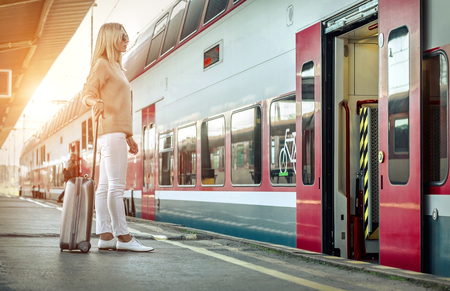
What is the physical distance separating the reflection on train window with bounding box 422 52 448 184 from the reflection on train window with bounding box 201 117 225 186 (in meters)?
4.02

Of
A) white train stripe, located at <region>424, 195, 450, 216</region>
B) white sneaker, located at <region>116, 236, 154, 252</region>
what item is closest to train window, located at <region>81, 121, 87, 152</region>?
white sneaker, located at <region>116, 236, 154, 252</region>

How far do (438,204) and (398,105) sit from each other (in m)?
0.84

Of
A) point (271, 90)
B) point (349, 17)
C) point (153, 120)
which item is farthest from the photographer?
point (153, 120)

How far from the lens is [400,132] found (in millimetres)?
4594

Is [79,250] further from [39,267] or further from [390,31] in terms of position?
[390,31]

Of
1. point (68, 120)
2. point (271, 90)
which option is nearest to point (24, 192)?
point (68, 120)

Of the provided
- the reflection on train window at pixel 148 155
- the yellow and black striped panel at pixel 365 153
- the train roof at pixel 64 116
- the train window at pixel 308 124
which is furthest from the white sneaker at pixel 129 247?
the train roof at pixel 64 116

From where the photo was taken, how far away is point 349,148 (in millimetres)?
5895

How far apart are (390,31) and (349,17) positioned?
664mm

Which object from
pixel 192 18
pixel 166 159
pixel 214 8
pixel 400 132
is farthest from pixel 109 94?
pixel 166 159

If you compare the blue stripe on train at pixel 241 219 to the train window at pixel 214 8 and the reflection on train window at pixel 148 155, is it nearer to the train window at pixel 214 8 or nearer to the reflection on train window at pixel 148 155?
the reflection on train window at pixel 148 155

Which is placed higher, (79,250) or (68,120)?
(68,120)

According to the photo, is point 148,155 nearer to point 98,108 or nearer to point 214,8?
point 214,8

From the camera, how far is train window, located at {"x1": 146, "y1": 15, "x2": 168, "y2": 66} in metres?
11.1
